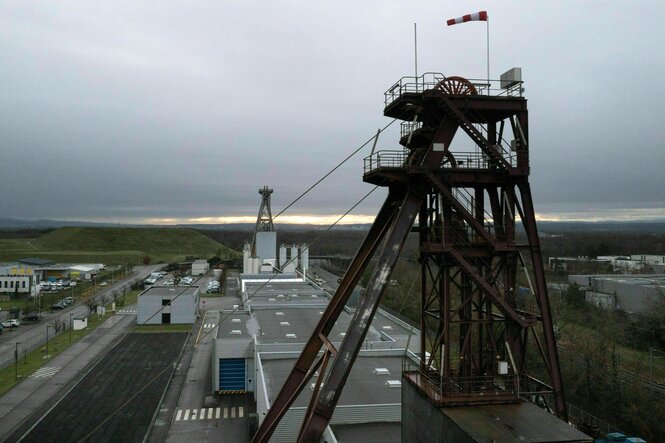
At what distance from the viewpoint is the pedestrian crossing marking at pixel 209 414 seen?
93.4 feet

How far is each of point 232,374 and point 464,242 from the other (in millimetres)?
24842

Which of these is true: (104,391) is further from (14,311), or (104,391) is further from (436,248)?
(14,311)

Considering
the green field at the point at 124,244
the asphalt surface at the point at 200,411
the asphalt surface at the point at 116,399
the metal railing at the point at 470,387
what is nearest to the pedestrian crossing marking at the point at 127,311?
the asphalt surface at the point at 116,399

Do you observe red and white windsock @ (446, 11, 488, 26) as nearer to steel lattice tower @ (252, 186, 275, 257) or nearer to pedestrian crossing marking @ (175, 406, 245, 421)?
pedestrian crossing marking @ (175, 406, 245, 421)

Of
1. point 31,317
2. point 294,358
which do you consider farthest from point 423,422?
point 31,317

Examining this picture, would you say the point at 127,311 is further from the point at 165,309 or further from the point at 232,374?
the point at 232,374

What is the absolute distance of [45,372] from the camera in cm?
3681

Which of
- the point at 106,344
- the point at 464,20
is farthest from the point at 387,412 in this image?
the point at 106,344

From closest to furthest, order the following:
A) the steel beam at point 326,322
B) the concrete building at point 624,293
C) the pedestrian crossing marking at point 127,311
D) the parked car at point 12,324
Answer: the steel beam at point 326,322 < the concrete building at point 624,293 < the parked car at point 12,324 < the pedestrian crossing marking at point 127,311

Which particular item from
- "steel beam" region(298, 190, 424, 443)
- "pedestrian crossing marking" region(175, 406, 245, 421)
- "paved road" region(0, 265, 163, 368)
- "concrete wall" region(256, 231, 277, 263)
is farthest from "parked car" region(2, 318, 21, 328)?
"steel beam" region(298, 190, 424, 443)

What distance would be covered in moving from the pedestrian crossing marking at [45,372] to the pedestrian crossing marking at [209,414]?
13.4 m

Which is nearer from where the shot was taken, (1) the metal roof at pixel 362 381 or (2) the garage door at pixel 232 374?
(1) the metal roof at pixel 362 381

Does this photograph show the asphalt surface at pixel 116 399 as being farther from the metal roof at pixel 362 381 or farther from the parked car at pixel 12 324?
the parked car at pixel 12 324

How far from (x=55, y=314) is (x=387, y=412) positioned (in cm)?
5634
